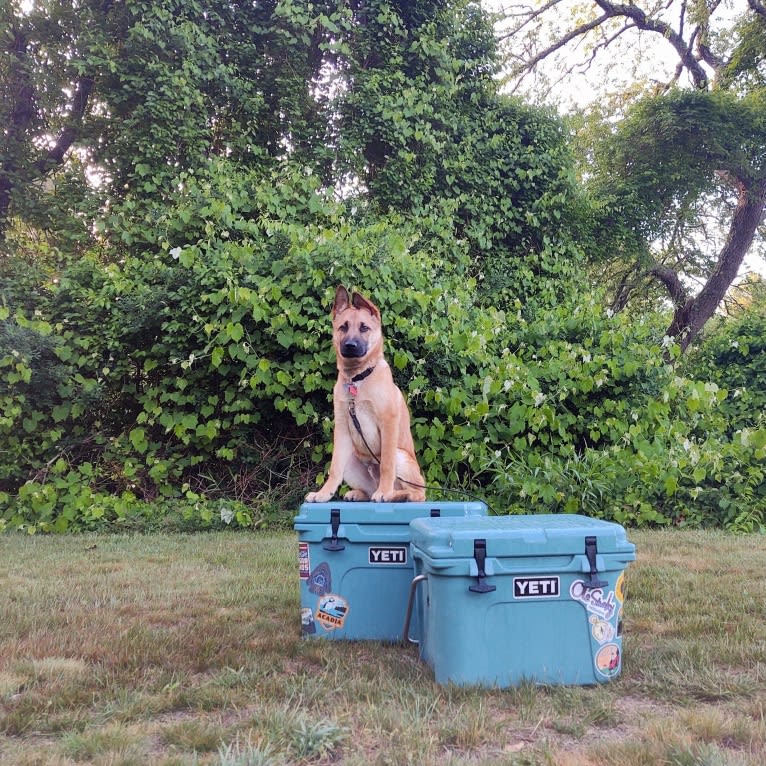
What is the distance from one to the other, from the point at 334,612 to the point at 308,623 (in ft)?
0.43

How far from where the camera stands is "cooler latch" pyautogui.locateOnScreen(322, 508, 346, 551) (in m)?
2.84

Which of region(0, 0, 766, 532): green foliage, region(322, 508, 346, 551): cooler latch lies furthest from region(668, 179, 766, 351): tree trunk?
region(322, 508, 346, 551): cooler latch

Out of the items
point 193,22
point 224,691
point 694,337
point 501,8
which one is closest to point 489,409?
point 224,691

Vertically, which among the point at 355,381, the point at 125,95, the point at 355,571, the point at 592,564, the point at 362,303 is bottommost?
the point at 355,571

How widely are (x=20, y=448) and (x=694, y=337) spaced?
10459 mm

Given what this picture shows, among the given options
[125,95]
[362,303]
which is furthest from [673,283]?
[362,303]

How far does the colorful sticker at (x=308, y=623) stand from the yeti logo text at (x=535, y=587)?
3.39ft

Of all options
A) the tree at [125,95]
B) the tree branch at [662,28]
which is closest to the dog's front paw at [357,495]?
the tree at [125,95]

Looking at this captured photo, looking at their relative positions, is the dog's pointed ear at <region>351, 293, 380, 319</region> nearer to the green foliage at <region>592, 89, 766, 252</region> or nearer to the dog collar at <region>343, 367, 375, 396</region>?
the dog collar at <region>343, 367, 375, 396</region>

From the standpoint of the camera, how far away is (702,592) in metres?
3.45

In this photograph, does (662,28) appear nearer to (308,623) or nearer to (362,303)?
(362,303)

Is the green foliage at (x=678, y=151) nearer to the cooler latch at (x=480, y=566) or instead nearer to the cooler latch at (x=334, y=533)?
the cooler latch at (x=334, y=533)

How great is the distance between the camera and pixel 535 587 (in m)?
2.24

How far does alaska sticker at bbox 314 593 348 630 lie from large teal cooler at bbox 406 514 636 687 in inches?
24.3
